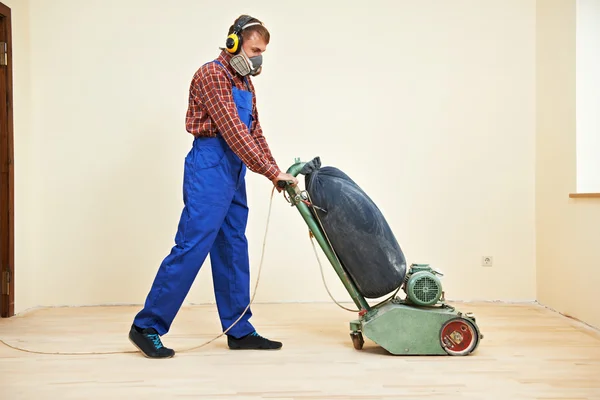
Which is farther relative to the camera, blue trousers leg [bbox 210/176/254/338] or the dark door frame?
the dark door frame

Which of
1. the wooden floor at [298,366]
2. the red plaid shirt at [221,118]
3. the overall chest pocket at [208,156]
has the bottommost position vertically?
the wooden floor at [298,366]

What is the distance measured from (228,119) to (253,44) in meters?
0.34

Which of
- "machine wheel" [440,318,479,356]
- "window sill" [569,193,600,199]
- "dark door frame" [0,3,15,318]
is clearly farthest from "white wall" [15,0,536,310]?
"machine wheel" [440,318,479,356]

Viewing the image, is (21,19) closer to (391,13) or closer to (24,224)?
(24,224)

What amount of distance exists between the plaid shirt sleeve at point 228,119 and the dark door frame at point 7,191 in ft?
5.10

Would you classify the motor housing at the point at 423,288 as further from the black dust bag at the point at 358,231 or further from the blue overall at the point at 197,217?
the blue overall at the point at 197,217

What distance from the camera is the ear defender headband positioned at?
9.04 ft

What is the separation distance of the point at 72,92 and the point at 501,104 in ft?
8.37

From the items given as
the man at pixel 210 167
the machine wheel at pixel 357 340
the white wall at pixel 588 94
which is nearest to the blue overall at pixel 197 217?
the man at pixel 210 167

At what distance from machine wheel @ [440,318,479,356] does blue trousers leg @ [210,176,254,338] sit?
82cm

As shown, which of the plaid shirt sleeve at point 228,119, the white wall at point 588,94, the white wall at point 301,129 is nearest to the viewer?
the plaid shirt sleeve at point 228,119

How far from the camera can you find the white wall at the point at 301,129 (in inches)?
163

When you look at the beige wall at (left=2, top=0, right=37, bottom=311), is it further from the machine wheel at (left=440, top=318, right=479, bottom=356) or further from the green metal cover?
the machine wheel at (left=440, top=318, right=479, bottom=356)

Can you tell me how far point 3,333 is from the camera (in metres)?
3.29
